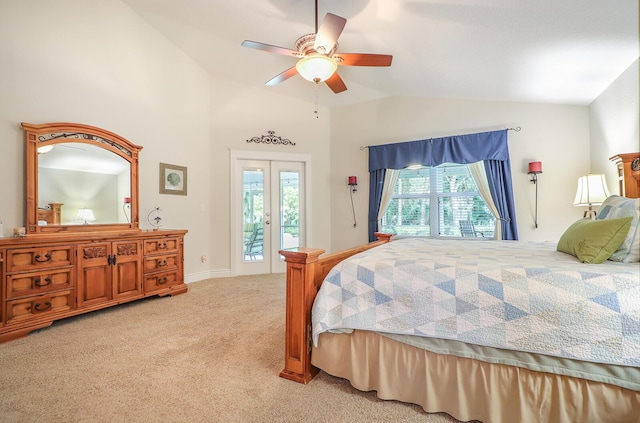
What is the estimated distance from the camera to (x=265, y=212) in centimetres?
476

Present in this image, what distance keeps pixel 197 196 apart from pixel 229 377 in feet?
10.4

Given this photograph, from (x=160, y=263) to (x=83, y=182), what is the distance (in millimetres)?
1168

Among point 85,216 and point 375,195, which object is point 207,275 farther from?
point 375,195

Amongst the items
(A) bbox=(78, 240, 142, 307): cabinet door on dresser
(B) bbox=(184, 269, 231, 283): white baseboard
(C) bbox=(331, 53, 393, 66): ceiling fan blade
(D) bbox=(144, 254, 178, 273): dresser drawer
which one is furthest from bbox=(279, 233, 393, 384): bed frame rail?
(B) bbox=(184, 269, 231, 283): white baseboard

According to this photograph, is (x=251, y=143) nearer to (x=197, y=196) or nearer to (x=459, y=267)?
(x=197, y=196)

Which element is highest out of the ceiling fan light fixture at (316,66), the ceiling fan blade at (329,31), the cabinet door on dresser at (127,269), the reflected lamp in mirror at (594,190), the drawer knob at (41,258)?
the ceiling fan blade at (329,31)

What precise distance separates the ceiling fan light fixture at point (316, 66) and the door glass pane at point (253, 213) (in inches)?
101

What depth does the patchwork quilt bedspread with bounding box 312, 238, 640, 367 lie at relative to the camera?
1.13 metres

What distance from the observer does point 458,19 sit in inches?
93.0

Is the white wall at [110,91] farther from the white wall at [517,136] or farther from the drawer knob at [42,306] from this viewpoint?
the white wall at [517,136]

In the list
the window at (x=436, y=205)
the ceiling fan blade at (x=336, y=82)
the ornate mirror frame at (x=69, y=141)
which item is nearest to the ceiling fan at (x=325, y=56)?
the ceiling fan blade at (x=336, y=82)

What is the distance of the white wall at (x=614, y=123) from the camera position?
2576mm

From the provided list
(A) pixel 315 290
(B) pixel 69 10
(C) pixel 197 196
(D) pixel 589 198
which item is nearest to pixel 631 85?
(D) pixel 589 198

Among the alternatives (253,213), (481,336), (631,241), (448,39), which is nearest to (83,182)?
(253,213)
